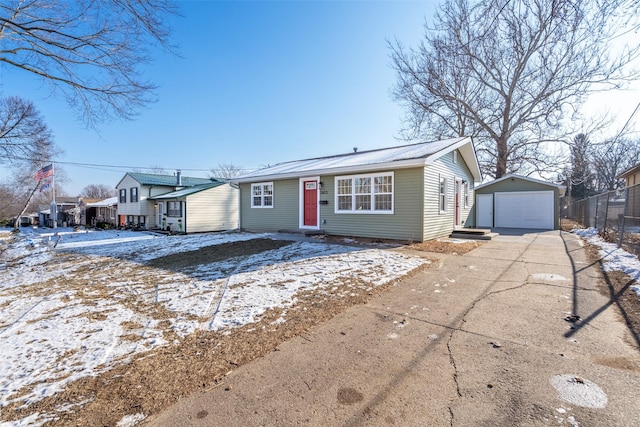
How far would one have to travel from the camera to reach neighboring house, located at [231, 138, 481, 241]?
961cm

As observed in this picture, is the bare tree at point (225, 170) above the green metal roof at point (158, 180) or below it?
above

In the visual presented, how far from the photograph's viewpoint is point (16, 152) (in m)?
13.5

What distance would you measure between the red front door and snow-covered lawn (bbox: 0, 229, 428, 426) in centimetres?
374

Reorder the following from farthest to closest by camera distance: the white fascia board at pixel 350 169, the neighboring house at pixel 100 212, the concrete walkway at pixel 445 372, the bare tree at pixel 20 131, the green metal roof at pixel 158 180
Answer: the neighboring house at pixel 100 212 < the green metal roof at pixel 158 180 < the bare tree at pixel 20 131 < the white fascia board at pixel 350 169 < the concrete walkway at pixel 445 372

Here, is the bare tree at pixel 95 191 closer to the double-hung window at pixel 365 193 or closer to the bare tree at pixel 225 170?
the bare tree at pixel 225 170

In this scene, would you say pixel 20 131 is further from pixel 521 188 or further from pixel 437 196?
pixel 521 188

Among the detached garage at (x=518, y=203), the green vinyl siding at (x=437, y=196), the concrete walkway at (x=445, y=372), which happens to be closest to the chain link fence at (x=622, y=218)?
the detached garage at (x=518, y=203)

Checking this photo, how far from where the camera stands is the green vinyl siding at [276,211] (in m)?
12.6

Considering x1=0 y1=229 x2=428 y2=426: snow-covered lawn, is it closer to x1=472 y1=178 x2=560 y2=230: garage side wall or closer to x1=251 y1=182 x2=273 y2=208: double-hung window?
x1=251 y1=182 x2=273 y2=208: double-hung window

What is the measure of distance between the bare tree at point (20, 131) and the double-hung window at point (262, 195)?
435 inches

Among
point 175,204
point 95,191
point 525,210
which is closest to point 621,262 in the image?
point 525,210

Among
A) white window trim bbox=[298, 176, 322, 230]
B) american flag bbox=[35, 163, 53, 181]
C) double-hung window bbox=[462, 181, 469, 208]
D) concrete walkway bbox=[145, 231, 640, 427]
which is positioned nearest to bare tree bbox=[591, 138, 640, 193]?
double-hung window bbox=[462, 181, 469, 208]

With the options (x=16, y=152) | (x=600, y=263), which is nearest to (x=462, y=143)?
(x=600, y=263)

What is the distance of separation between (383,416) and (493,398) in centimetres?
86
